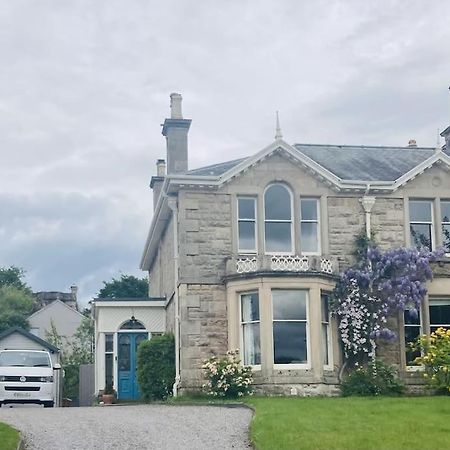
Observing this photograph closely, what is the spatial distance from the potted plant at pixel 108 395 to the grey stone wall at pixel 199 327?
3883 millimetres

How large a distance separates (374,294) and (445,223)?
387 cm

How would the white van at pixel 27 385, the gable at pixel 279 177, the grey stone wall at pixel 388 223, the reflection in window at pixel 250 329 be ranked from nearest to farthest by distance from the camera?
the white van at pixel 27 385
the reflection in window at pixel 250 329
the gable at pixel 279 177
the grey stone wall at pixel 388 223

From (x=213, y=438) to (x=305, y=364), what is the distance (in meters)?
10.5

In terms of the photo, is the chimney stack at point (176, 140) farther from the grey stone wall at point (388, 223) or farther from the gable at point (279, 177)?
the grey stone wall at point (388, 223)

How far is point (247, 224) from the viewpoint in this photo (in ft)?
94.8

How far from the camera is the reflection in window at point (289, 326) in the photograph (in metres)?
27.5

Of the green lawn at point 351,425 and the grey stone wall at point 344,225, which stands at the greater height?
the grey stone wall at point 344,225

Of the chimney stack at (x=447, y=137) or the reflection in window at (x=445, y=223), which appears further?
the chimney stack at (x=447, y=137)

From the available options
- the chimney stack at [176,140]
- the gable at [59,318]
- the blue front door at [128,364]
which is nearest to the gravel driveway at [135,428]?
A: the blue front door at [128,364]

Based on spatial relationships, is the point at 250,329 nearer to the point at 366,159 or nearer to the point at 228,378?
the point at 228,378

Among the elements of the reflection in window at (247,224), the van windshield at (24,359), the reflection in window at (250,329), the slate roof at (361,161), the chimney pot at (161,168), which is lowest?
the van windshield at (24,359)

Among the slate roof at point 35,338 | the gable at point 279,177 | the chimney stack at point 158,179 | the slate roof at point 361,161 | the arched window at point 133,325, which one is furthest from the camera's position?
the slate roof at point 35,338

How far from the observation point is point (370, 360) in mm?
28453

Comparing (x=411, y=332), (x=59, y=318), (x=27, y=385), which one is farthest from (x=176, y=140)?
(x=59, y=318)
